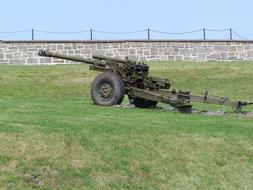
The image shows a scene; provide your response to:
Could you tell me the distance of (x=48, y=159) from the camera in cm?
983

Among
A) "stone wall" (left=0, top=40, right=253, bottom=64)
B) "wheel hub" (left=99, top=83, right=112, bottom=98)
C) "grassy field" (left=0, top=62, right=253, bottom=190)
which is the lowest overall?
"grassy field" (left=0, top=62, right=253, bottom=190)

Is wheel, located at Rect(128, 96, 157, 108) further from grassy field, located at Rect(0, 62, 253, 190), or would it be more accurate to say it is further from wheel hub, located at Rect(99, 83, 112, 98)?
grassy field, located at Rect(0, 62, 253, 190)

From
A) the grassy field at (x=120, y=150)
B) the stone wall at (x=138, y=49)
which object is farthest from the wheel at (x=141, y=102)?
the stone wall at (x=138, y=49)

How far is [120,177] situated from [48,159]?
1074 mm

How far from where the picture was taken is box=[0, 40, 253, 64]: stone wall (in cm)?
3403

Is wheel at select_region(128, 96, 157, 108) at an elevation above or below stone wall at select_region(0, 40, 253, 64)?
Answer: below

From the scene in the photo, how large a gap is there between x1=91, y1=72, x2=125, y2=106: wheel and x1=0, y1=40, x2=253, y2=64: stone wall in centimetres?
1617

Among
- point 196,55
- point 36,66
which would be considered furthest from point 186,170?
point 196,55

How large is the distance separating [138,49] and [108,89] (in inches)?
737

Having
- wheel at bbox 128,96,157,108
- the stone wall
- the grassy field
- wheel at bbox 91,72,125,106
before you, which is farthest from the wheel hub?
the stone wall

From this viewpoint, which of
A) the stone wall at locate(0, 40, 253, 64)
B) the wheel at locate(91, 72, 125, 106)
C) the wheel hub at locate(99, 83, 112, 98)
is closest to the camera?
the wheel at locate(91, 72, 125, 106)

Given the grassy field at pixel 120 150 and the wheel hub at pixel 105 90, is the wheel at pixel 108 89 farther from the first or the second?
A: the grassy field at pixel 120 150

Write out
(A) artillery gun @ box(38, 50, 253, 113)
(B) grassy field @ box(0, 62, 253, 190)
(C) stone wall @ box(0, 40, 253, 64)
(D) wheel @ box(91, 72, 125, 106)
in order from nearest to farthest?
(B) grassy field @ box(0, 62, 253, 190) → (A) artillery gun @ box(38, 50, 253, 113) → (D) wheel @ box(91, 72, 125, 106) → (C) stone wall @ box(0, 40, 253, 64)

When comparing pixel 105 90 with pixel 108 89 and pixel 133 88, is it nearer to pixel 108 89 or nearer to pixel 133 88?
pixel 108 89
